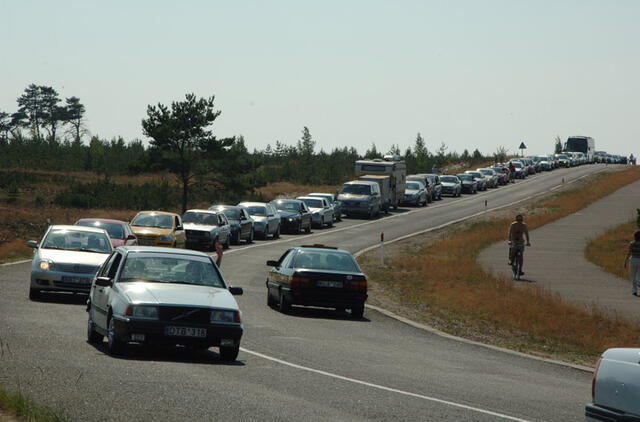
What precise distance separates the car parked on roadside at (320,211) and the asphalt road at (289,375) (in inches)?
1161

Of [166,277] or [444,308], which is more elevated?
[166,277]

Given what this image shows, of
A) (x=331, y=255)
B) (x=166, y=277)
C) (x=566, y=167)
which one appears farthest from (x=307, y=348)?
(x=566, y=167)

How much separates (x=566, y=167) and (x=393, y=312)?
93640 mm

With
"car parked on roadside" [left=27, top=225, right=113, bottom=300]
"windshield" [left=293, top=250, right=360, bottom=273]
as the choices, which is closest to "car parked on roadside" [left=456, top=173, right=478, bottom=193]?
"windshield" [left=293, top=250, right=360, bottom=273]

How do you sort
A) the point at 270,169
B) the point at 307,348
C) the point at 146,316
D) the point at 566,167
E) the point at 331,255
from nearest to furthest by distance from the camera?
the point at 146,316, the point at 307,348, the point at 331,255, the point at 270,169, the point at 566,167

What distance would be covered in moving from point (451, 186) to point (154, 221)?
45844mm

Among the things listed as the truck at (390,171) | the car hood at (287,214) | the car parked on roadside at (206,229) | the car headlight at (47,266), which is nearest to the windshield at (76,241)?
the car headlight at (47,266)

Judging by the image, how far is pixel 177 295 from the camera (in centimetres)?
1255

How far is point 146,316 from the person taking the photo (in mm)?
12102

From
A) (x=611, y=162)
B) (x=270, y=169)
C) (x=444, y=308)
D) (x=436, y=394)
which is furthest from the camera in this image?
(x=611, y=162)

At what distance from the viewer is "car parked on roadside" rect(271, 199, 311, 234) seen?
47.0 metres

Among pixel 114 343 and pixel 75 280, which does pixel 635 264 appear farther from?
pixel 114 343

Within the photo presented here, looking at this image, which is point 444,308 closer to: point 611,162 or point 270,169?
point 270,169

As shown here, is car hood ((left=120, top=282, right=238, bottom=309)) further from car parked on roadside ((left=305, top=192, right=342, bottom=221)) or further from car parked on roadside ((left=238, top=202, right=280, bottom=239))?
car parked on roadside ((left=305, top=192, right=342, bottom=221))
